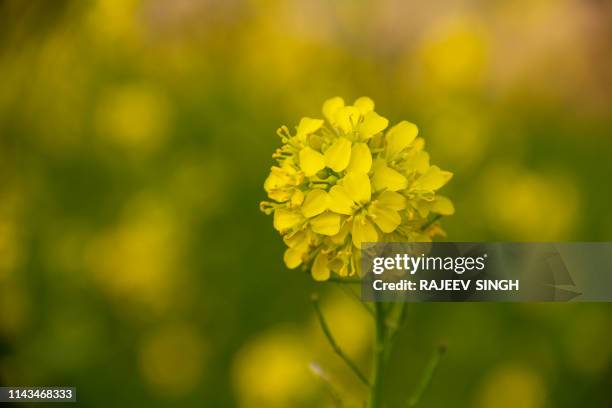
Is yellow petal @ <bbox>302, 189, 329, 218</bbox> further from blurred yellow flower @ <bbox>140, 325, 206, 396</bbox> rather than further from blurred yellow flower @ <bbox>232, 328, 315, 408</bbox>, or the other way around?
blurred yellow flower @ <bbox>140, 325, 206, 396</bbox>

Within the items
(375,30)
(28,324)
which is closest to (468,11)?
(375,30)

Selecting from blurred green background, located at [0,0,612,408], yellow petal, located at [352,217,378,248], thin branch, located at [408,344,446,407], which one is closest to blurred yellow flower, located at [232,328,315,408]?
blurred green background, located at [0,0,612,408]

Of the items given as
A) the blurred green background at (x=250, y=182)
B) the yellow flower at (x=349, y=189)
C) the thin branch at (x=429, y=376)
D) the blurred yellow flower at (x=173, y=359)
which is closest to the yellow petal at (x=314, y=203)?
the yellow flower at (x=349, y=189)

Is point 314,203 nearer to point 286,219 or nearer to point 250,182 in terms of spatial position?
point 286,219

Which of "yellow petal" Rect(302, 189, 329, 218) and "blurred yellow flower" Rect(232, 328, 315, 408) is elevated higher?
"yellow petal" Rect(302, 189, 329, 218)

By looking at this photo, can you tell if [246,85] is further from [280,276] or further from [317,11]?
[280,276]

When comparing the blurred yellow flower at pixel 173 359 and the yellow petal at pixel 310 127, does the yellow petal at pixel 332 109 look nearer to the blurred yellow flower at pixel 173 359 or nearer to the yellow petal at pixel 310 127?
the yellow petal at pixel 310 127
